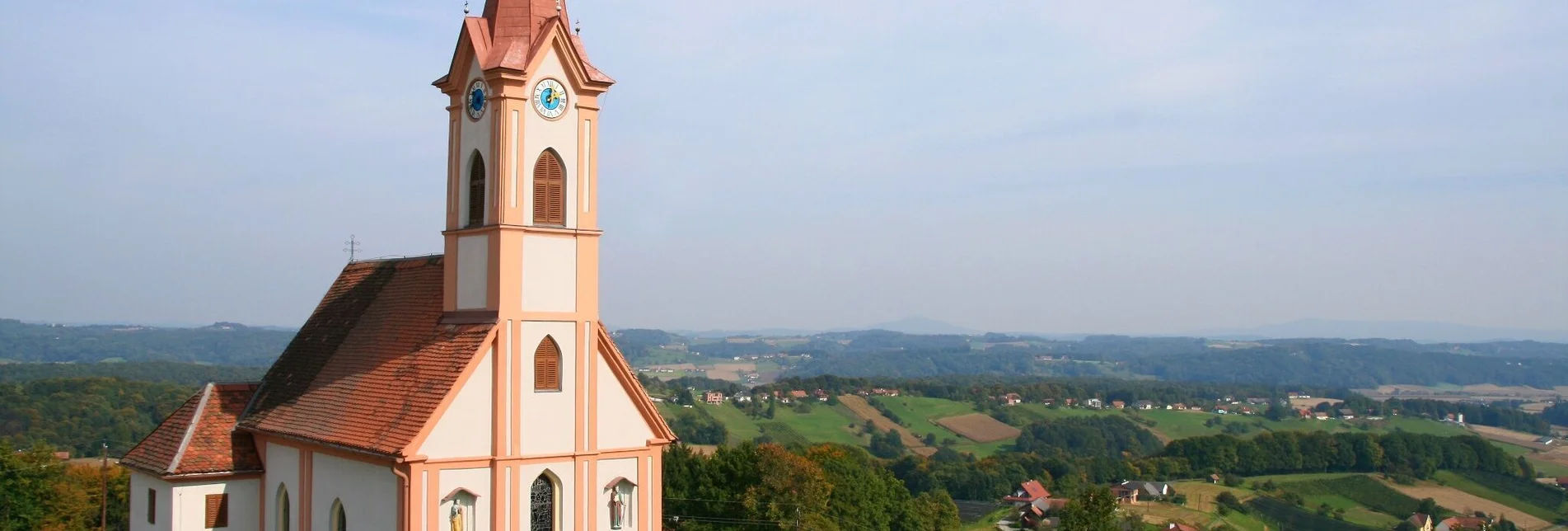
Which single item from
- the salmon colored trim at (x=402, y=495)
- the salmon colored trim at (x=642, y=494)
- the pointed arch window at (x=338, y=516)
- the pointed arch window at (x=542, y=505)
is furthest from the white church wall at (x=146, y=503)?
the salmon colored trim at (x=642, y=494)

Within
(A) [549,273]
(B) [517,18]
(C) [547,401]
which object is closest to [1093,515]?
(C) [547,401]

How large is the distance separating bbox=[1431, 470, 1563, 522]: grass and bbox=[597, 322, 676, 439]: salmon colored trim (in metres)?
126

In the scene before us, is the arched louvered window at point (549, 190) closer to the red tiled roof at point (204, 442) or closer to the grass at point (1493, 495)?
the red tiled roof at point (204, 442)

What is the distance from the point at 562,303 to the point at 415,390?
12.1 ft

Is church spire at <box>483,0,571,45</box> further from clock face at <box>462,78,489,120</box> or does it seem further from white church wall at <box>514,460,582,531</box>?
white church wall at <box>514,460,582,531</box>

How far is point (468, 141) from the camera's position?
2942 centimetres

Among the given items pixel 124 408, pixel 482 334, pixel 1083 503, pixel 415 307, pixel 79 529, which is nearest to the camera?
pixel 482 334

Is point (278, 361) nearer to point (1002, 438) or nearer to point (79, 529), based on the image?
point (79, 529)

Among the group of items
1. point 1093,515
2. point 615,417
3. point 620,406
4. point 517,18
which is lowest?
point 1093,515

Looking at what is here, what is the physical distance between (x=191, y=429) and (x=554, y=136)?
13.9 metres

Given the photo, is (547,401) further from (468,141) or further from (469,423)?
(468,141)

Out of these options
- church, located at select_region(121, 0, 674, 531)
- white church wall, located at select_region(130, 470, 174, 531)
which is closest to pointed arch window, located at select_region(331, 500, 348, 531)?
church, located at select_region(121, 0, 674, 531)

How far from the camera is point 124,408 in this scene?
387ft

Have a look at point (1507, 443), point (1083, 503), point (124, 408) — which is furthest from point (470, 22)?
point (1507, 443)
